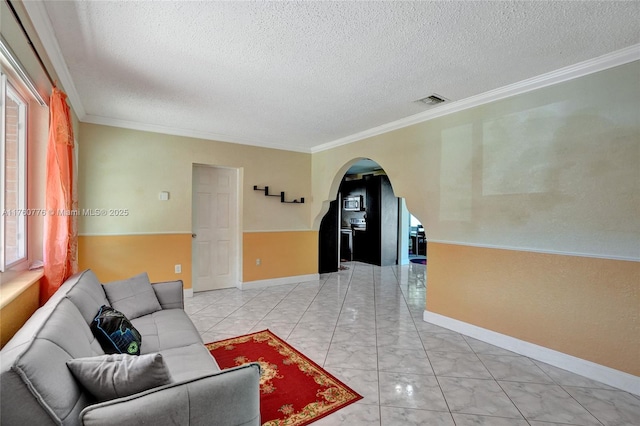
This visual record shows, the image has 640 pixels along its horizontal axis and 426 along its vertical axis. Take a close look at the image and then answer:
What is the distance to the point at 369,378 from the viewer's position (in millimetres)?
2336

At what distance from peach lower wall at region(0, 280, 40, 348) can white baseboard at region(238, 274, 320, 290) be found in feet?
10.4

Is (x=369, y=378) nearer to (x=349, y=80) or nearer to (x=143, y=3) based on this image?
(x=349, y=80)

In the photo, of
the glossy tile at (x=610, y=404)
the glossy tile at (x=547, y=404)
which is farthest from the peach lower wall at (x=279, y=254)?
the glossy tile at (x=610, y=404)

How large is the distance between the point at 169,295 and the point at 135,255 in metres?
1.74

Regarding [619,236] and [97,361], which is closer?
[97,361]

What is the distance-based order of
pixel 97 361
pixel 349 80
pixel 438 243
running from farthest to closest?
pixel 438 243
pixel 349 80
pixel 97 361

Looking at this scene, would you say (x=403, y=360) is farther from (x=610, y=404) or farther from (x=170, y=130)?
(x=170, y=130)

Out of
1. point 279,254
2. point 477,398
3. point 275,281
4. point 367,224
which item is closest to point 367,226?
point 367,224

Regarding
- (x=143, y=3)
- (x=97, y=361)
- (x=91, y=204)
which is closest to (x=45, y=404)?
(x=97, y=361)

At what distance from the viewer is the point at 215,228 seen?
5.00m

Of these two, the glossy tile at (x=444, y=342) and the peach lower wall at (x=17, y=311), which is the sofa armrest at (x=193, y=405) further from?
the glossy tile at (x=444, y=342)

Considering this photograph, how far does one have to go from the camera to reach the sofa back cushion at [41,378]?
2.92 feet

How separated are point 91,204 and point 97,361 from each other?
3437 mm

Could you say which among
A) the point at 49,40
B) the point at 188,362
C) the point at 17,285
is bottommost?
the point at 188,362
